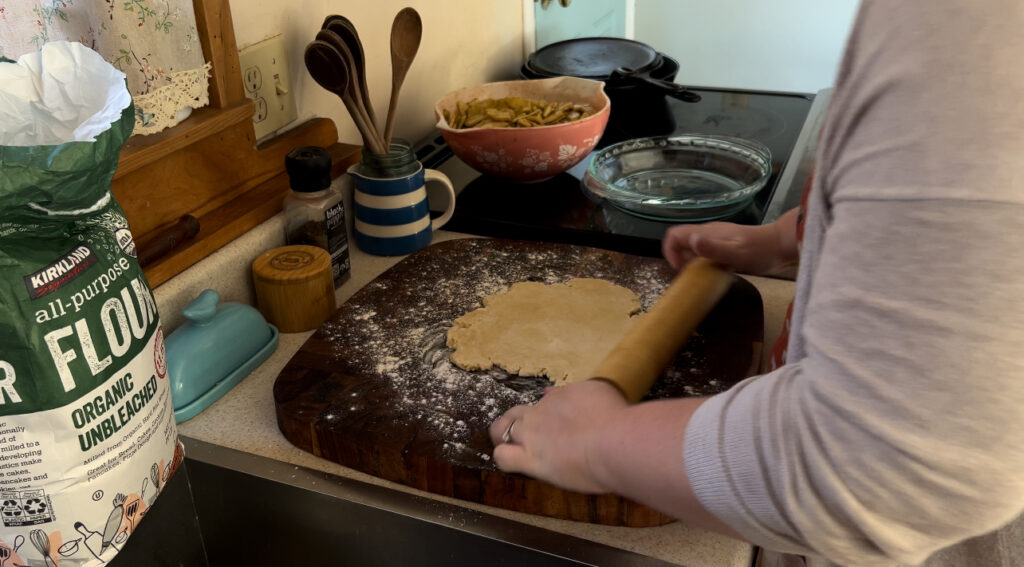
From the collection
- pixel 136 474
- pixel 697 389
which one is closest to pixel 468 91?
pixel 697 389

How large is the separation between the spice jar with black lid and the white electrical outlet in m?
0.07

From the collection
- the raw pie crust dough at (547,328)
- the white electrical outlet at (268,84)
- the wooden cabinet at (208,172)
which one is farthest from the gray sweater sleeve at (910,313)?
the white electrical outlet at (268,84)

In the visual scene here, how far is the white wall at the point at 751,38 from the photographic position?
3.43 m

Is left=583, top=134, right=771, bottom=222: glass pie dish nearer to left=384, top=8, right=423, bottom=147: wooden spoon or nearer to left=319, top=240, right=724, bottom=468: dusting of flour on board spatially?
left=319, top=240, right=724, bottom=468: dusting of flour on board

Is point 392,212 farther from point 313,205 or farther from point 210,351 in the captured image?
point 210,351

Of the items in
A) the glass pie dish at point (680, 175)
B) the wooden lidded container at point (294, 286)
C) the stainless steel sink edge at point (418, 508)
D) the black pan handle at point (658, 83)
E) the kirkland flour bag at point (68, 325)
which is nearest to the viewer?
the kirkland flour bag at point (68, 325)

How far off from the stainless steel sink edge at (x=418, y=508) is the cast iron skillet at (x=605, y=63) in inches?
41.0

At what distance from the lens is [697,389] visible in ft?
2.83

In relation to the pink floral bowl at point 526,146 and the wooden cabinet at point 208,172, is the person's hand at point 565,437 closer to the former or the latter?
the wooden cabinet at point 208,172

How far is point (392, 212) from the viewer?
3.87 feet

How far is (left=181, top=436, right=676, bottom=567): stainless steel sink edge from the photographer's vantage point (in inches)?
28.2

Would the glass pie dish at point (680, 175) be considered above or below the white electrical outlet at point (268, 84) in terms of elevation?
below

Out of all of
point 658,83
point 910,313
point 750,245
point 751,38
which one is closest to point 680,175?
point 658,83

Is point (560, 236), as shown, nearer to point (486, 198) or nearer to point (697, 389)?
point (486, 198)
